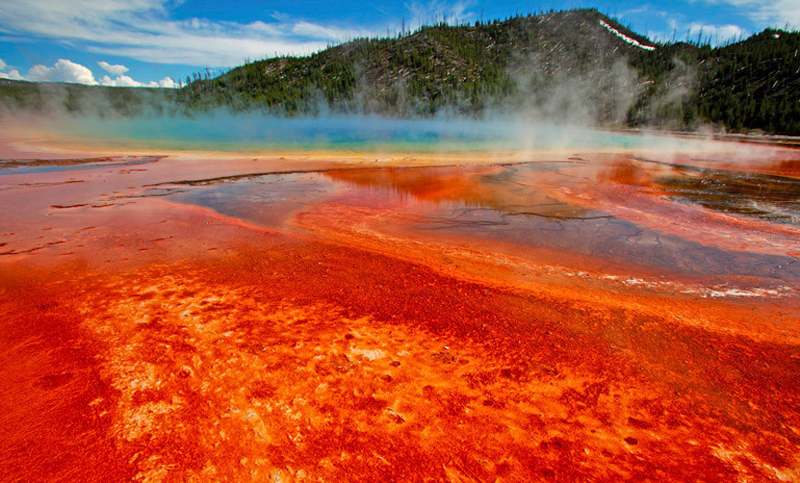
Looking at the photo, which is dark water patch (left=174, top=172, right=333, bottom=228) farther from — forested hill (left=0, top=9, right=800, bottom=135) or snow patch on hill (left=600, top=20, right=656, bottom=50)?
snow patch on hill (left=600, top=20, right=656, bottom=50)

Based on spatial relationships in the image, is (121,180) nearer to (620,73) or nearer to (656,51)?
(620,73)

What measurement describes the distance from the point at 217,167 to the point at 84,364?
1697cm

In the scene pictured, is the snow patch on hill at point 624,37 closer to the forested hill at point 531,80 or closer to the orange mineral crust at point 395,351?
the forested hill at point 531,80

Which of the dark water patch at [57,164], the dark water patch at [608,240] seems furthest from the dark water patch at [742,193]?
the dark water patch at [57,164]

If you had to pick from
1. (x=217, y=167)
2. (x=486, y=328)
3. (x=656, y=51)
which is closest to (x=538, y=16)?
(x=656, y=51)

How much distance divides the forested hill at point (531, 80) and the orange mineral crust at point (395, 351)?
6107 cm

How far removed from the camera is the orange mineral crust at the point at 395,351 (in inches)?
99.1

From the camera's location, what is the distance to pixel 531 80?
97125 millimetres

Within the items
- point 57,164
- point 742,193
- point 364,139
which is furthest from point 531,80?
point 57,164

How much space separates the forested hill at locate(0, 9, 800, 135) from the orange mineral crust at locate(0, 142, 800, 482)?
2404 inches

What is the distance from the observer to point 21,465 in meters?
2.35

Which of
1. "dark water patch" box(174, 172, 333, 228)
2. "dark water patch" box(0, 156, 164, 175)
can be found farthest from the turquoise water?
"dark water patch" box(174, 172, 333, 228)

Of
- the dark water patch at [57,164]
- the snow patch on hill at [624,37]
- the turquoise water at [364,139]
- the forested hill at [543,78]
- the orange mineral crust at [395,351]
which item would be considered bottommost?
the orange mineral crust at [395,351]

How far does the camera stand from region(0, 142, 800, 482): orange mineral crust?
2518mm
